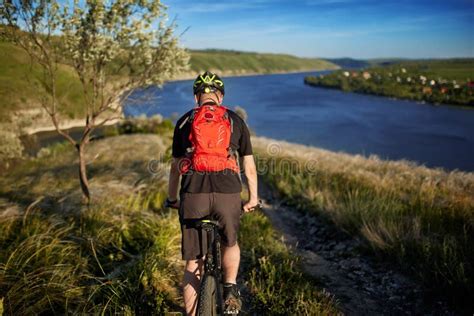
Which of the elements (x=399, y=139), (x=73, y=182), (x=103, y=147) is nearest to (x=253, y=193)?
(x=73, y=182)

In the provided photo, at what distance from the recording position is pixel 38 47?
671 centimetres

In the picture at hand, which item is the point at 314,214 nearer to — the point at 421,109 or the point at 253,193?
the point at 253,193

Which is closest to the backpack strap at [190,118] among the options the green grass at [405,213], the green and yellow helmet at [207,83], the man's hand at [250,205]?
the green and yellow helmet at [207,83]

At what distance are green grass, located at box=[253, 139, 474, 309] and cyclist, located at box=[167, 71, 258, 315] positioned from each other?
11.0 ft

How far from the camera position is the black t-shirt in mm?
3344

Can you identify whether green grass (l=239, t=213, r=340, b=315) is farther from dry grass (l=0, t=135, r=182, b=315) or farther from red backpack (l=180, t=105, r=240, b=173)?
red backpack (l=180, t=105, r=240, b=173)

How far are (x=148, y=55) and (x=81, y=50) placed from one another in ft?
4.34

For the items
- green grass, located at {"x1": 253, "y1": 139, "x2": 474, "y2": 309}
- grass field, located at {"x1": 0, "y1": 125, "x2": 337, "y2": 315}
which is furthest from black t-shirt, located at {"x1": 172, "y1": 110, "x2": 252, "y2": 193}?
green grass, located at {"x1": 253, "y1": 139, "x2": 474, "y2": 309}

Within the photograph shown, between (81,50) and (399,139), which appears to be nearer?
(81,50)

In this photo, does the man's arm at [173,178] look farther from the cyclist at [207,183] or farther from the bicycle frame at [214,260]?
the bicycle frame at [214,260]

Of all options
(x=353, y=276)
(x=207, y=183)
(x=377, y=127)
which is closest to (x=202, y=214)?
(x=207, y=183)

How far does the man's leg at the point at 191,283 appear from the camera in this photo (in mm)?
3547

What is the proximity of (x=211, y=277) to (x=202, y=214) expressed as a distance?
0.67 m

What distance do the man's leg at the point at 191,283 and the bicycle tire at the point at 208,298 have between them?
233 mm
